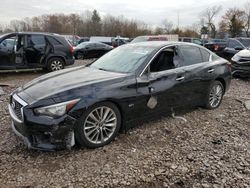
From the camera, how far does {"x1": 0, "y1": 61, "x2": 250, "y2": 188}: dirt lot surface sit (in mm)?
3061

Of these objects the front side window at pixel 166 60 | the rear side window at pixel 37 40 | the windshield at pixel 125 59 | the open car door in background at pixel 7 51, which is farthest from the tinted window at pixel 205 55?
the open car door in background at pixel 7 51

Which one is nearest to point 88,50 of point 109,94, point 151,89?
point 151,89

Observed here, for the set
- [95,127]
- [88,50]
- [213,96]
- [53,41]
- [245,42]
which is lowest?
[95,127]

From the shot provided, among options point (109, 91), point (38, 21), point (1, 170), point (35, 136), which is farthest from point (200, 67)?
point (38, 21)

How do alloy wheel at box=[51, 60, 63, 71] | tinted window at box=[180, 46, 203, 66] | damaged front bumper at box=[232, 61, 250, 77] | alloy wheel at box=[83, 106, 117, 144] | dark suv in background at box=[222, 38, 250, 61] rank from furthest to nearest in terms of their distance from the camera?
dark suv in background at box=[222, 38, 250, 61] < alloy wheel at box=[51, 60, 63, 71] < damaged front bumper at box=[232, 61, 250, 77] < tinted window at box=[180, 46, 203, 66] < alloy wheel at box=[83, 106, 117, 144]

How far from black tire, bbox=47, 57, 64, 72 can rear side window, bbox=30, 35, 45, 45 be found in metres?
0.73

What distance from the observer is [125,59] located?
458 centimetres

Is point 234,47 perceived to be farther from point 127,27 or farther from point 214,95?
point 127,27

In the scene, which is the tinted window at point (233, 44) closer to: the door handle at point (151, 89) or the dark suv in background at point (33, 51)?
the dark suv in background at point (33, 51)

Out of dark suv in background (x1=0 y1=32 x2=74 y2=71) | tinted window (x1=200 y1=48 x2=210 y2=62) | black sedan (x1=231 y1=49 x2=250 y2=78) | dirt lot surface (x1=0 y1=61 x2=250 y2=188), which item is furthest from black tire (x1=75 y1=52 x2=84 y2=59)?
dirt lot surface (x1=0 y1=61 x2=250 y2=188)

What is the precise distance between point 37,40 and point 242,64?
758 cm

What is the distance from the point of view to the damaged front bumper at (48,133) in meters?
3.28

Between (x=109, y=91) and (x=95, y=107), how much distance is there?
1.03 ft

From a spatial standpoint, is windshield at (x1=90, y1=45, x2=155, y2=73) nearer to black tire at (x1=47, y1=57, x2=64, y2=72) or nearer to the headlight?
the headlight
